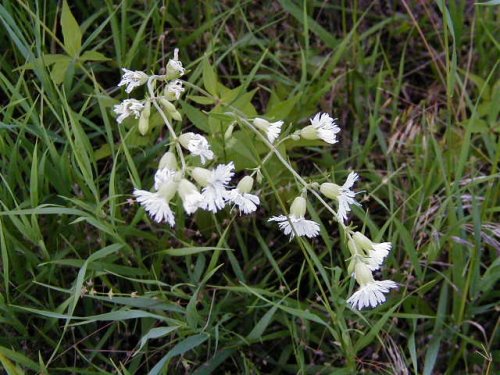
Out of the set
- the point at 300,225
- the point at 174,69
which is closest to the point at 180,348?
the point at 300,225

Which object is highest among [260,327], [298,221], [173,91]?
[173,91]

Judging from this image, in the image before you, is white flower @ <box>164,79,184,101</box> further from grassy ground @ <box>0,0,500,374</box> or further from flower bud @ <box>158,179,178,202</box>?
flower bud @ <box>158,179,178,202</box>

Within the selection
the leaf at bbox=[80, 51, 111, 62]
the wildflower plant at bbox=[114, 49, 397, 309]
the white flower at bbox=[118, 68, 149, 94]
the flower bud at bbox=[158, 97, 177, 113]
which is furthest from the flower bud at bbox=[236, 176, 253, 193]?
the leaf at bbox=[80, 51, 111, 62]

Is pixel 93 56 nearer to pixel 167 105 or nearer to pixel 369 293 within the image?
pixel 167 105

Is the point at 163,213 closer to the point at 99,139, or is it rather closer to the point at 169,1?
the point at 99,139

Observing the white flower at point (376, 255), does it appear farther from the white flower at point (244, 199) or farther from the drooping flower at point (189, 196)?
the drooping flower at point (189, 196)

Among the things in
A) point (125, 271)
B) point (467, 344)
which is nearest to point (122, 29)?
point (125, 271)
